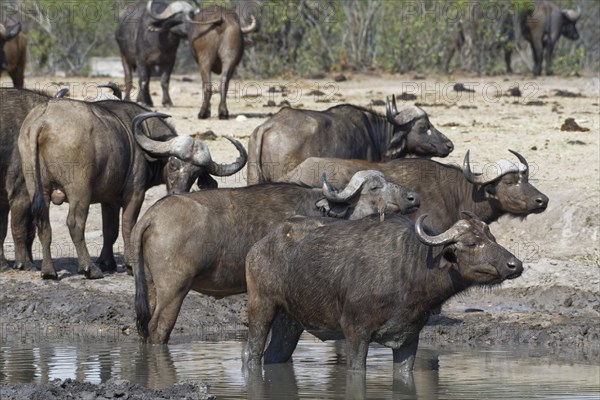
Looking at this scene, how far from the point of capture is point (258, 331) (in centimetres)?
915

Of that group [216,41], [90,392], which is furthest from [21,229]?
[216,41]

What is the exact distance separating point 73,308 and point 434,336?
306cm

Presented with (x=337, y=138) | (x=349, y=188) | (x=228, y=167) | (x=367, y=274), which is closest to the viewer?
(x=367, y=274)

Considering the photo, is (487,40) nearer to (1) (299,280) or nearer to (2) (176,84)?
(2) (176,84)

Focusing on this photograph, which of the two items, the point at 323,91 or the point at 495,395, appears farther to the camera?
the point at 323,91

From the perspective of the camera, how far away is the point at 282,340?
959 cm

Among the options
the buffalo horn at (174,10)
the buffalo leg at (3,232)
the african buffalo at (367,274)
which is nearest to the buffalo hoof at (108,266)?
the buffalo leg at (3,232)

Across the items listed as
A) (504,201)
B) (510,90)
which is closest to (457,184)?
(504,201)

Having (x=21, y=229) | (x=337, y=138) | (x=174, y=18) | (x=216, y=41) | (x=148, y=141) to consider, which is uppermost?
(x=174, y=18)

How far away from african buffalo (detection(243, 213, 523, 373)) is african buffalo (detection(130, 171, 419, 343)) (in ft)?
2.67

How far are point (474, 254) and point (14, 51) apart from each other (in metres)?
15.2

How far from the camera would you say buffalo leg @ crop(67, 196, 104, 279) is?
12.1 m

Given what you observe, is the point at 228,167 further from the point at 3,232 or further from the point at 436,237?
the point at 436,237

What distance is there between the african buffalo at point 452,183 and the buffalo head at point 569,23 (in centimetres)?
1938
